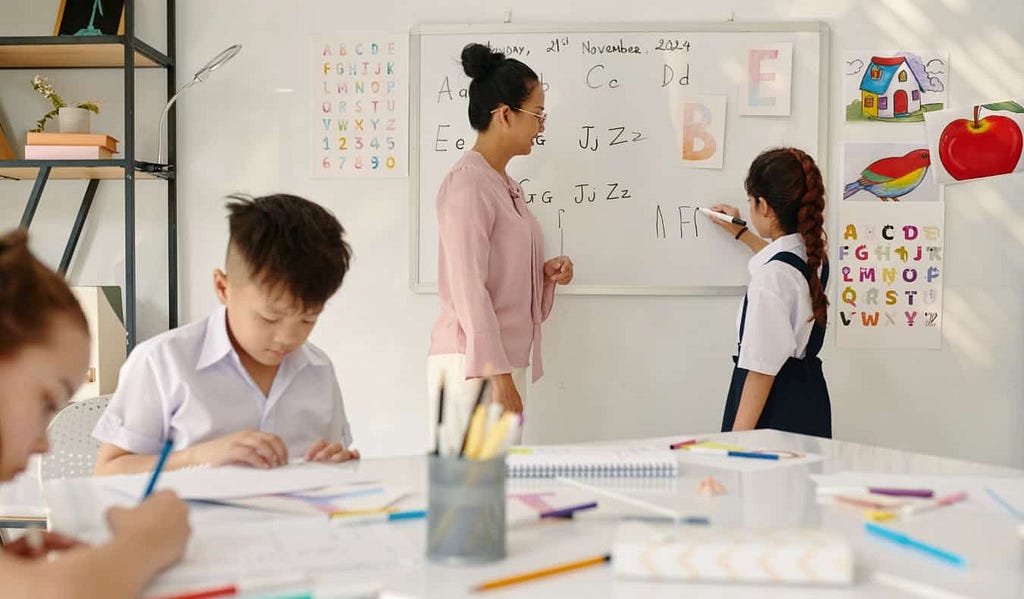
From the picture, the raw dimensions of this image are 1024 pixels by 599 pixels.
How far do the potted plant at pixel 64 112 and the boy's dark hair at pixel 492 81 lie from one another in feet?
3.52

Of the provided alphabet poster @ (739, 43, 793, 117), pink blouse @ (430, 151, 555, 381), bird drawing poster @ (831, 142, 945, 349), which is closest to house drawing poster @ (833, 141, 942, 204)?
bird drawing poster @ (831, 142, 945, 349)

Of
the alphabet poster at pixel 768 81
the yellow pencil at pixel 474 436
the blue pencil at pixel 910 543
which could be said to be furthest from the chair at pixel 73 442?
the alphabet poster at pixel 768 81

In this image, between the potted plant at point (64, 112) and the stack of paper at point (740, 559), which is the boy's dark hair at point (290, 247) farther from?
the potted plant at point (64, 112)

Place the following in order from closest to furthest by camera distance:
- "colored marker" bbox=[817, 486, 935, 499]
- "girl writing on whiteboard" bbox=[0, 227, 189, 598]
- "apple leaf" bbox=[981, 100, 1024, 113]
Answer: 1. "girl writing on whiteboard" bbox=[0, 227, 189, 598]
2. "colored marker" bbox=[817, 486, 935, 499]
3. "apple leaf" bbox=[981, 100, 1024, 113]

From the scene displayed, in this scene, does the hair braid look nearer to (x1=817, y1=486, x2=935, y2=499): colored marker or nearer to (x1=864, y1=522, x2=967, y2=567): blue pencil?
(x1=817, y1=486, x2=935, y2=499): colored marker

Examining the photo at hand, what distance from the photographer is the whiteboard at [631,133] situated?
3.01m

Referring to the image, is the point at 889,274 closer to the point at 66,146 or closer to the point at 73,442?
the point at 73,442

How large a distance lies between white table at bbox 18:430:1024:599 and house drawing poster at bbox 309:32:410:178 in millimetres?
1663

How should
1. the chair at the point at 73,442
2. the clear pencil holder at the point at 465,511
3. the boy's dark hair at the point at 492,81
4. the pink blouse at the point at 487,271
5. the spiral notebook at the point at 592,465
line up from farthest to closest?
the boy's dark hair at the point at 492,81 → the pink blouse at the point at 487,271 → the chair at the point at 73,442 → the spiral notebook at the point at 592,465 → the clear pencil holder at the point at 465,511

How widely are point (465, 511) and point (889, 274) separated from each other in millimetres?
2344

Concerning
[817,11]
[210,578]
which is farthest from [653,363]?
[210,578]

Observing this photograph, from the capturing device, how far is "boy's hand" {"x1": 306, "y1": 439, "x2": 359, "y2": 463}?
1485mm

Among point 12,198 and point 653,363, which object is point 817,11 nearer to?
point 653,363

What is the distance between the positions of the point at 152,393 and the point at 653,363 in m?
1.77
